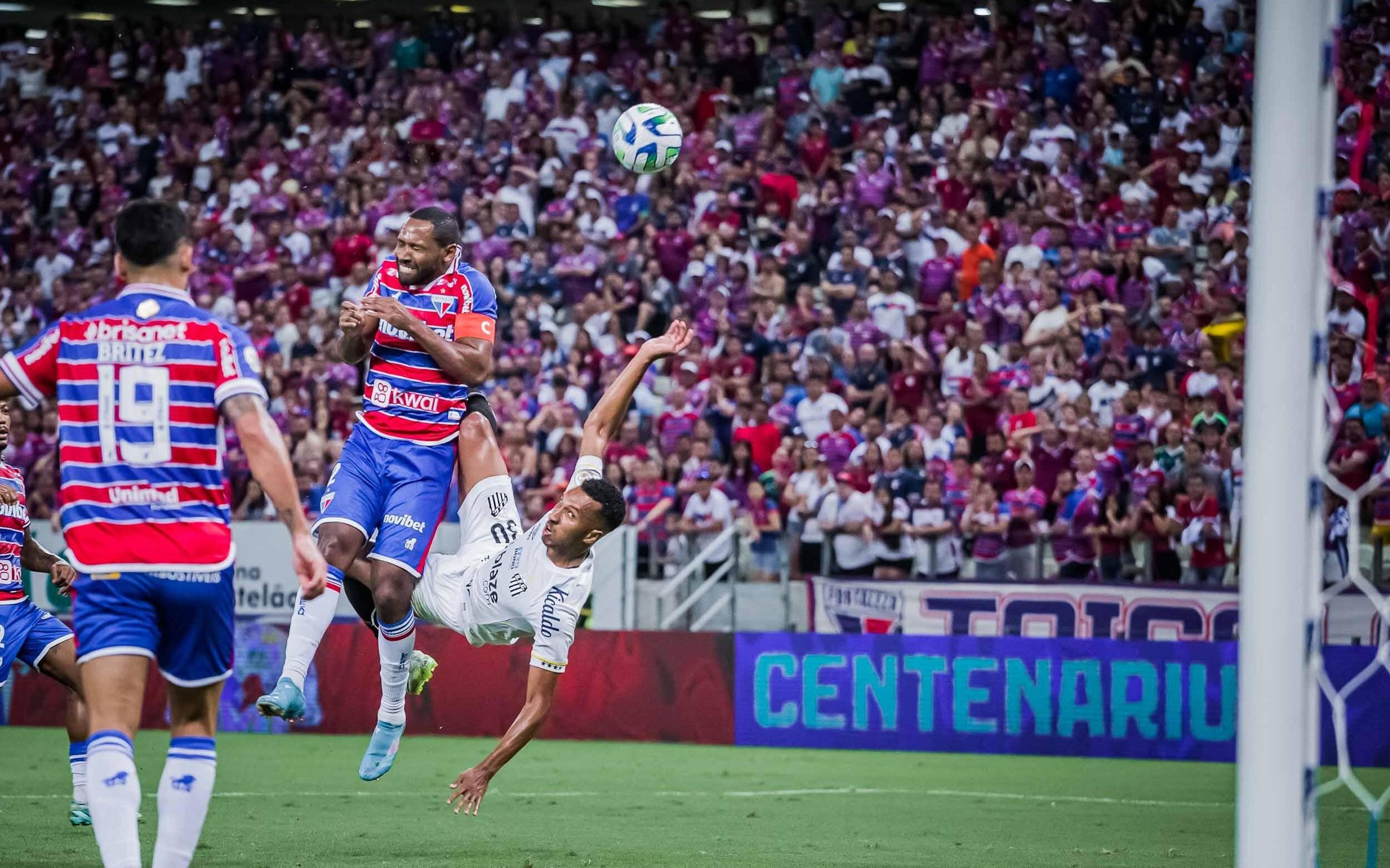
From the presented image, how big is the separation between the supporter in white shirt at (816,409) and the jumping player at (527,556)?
8.92 m


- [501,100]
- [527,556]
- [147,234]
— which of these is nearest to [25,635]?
[527,556]

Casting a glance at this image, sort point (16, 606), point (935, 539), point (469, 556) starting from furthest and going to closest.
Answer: point (935, 539) < point (16, 606) < point (469, 556)

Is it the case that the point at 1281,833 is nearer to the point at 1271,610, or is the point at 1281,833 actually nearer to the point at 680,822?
the point at 1271,610

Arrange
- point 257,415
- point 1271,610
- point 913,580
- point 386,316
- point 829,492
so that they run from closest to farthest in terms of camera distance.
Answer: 1. point 1271,610
2. point 257,415
3. point 386,316
4. point 913,580
5. point 829,492

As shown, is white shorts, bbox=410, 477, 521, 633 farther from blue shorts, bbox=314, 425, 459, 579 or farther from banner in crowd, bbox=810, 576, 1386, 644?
banner in crowd, bbox=810, 576, 1386, 644

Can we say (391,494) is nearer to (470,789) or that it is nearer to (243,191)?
(470,789)

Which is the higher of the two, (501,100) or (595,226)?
(501,100)

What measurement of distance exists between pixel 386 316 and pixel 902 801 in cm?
608

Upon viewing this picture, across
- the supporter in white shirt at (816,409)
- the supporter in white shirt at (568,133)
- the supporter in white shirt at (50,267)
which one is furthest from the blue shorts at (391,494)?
the supporter in white shirt at (50,267)

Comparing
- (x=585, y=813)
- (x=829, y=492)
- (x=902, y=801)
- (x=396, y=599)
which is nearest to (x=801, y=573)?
(x=829, y=492)

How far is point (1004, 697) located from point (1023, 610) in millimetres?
850

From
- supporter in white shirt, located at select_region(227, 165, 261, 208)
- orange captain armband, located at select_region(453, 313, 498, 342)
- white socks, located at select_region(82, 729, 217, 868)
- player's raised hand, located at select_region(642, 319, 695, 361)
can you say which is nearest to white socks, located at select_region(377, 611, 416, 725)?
orange captain armband, located at select_region(453, 313, 498, 342)

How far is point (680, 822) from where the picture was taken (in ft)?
37.8

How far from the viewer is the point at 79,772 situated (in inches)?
416
